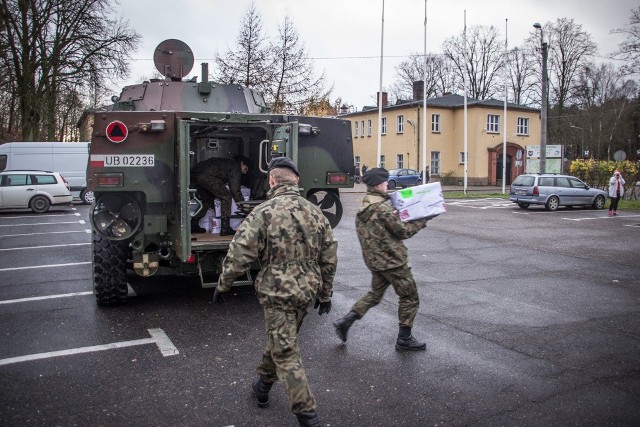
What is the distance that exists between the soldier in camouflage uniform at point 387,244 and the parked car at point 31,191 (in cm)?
1836

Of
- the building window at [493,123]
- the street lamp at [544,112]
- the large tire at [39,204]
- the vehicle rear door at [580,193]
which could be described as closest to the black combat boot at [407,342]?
the large tire at [39,204]

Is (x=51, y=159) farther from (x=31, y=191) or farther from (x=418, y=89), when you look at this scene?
(x=418, y=89)

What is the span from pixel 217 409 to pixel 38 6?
30.4 metres

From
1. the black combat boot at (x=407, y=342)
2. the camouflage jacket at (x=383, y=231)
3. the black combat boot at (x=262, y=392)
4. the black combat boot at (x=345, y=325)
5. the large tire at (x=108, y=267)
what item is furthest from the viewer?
the large tire at (x=108, y=267)

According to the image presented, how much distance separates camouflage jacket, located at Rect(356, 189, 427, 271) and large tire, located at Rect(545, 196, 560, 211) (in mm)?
19066

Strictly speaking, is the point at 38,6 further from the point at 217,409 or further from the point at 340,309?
the point at 217,409

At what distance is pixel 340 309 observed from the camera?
6926mm

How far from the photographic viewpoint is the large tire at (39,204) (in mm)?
20516

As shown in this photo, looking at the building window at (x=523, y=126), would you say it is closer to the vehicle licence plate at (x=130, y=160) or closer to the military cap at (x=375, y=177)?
the vehicle licence plate at (x=130, y=160)

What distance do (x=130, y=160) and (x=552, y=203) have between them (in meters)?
19.7

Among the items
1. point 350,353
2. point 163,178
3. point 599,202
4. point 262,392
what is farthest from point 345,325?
point 599,202

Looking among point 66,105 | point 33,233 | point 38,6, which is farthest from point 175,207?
point 66,105

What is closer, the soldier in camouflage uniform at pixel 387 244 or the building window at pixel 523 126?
the soldier in camouflage uniform at pixel 387 244

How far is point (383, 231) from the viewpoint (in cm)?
521
